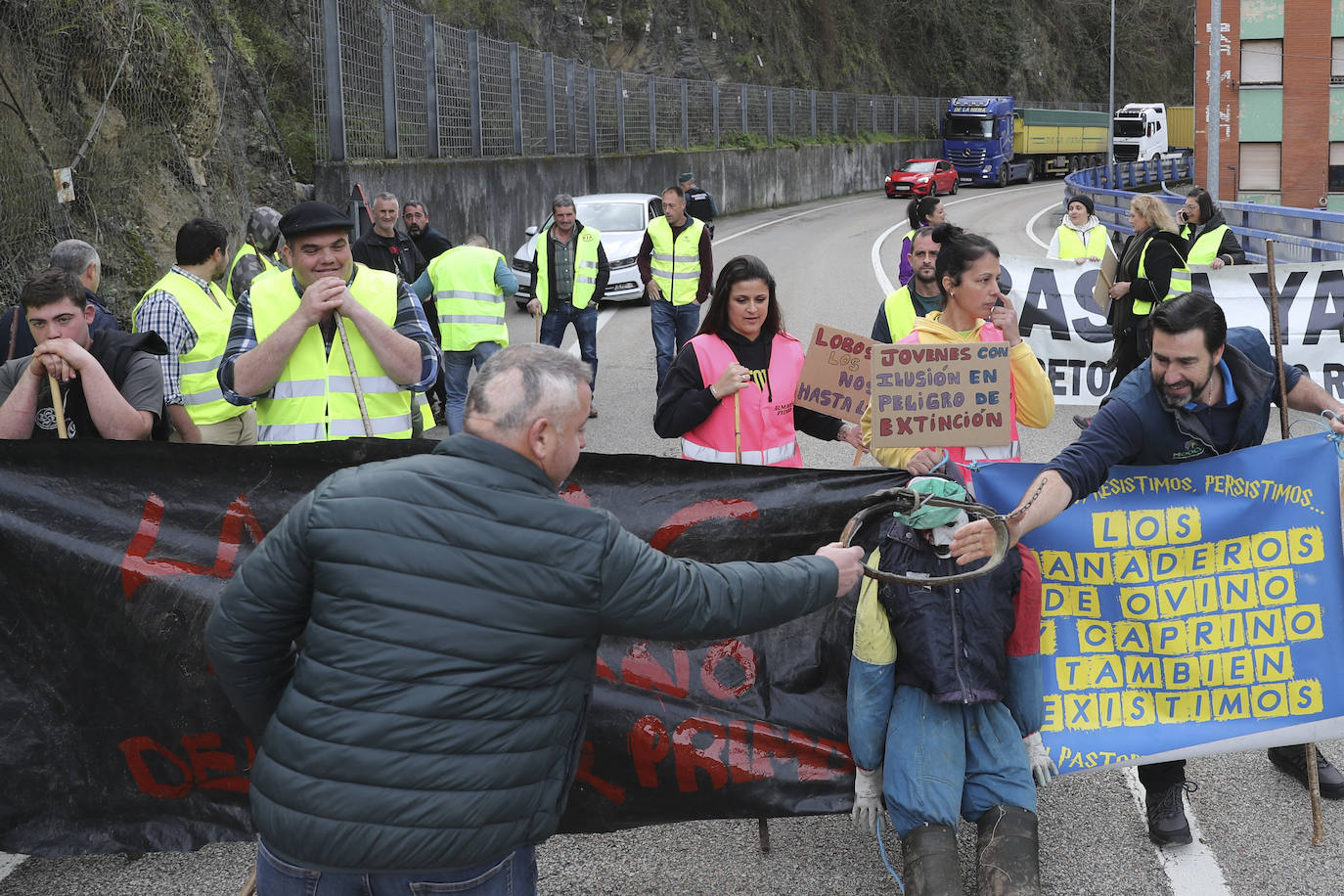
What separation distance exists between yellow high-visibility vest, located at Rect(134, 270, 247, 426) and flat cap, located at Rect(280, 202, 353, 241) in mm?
1753

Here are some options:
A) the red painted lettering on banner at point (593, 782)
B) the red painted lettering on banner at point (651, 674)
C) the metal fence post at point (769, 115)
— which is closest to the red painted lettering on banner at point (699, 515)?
the red painted lettering on banner at point (651, 674)

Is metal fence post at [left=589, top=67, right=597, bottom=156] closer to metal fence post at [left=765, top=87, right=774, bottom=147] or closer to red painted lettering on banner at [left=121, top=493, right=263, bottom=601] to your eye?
metal fence post at [left=765, top=87, right=774, bottom=147]

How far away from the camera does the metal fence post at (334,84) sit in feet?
62.1

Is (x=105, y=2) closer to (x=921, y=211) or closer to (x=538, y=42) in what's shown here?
(x=921, y=211)

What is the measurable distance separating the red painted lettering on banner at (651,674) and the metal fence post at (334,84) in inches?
640

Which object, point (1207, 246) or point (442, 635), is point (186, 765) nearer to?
point (442, 635)

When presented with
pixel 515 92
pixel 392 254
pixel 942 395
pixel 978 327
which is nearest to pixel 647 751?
pixel 942 395

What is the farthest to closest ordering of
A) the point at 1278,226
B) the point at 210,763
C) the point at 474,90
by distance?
the point at 474,90 < the point at 1278,226 < the point at 210,763

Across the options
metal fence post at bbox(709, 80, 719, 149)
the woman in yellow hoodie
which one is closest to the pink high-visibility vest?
the woman in yellow hoodie

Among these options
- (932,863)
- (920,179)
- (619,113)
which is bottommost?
(932,863)

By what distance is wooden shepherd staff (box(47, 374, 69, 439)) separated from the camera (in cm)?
473

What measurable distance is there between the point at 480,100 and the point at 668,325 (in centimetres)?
1380

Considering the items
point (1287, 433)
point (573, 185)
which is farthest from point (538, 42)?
point (1287, 433)

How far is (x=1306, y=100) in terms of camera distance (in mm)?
44000
